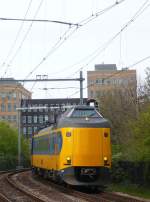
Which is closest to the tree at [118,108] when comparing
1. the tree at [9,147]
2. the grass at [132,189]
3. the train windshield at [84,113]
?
the grass at [132,189]

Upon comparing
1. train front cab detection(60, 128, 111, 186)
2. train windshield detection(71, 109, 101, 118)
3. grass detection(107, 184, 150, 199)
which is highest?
train windshield detection(71, 109, 101, 118)

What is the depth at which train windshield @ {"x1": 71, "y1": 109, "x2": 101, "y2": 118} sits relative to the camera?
26.5 m

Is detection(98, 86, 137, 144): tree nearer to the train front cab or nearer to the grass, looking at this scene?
the grass

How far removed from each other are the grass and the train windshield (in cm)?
384

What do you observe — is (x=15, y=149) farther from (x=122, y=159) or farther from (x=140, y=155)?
(x=140, y=155)

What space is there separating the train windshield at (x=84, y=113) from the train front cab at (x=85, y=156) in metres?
1.12

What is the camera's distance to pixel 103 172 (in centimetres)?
2533

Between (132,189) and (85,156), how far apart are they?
3122 millimetres

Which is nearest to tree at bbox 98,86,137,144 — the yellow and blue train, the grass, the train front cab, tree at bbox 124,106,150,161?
the grass

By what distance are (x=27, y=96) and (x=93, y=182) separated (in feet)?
357

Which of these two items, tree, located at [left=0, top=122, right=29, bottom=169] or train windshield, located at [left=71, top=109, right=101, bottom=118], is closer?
train windshield, located at [left=71, top=109, right=101, bottom=118]

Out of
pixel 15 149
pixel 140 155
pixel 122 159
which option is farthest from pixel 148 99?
pixel 15 149

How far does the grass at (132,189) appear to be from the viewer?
2423 centimetres

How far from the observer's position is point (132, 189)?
2645 cm
